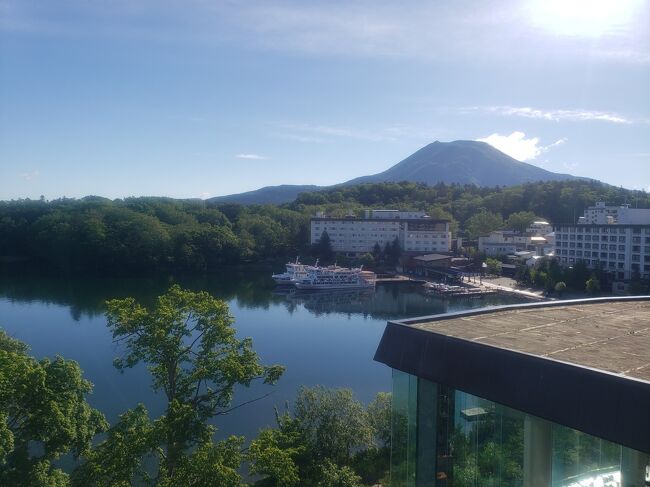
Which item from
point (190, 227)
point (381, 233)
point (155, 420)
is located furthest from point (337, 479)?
point (381, 233)

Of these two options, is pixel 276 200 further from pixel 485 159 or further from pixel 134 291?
pixel 134 291

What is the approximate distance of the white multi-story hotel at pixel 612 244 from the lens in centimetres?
1246

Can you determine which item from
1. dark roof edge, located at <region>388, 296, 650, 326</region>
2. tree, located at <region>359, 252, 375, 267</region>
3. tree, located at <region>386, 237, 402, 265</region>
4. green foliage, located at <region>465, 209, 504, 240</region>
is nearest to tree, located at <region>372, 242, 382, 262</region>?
tree, located at <region>386, 237, 402, 265</region>

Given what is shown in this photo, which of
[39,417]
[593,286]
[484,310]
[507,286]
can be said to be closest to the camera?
[484,310]

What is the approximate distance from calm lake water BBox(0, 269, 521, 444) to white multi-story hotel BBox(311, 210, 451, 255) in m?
3.72

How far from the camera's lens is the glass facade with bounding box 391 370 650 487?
1113mm

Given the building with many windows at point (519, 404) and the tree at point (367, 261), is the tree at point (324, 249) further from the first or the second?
the building with many windows at point (519, 404)

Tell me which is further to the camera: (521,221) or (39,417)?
(521,221)

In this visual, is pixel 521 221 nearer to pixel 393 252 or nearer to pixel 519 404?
pixel 393 252

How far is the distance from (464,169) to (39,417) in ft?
217

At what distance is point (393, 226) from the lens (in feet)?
65.3

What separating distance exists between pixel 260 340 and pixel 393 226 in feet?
39.6

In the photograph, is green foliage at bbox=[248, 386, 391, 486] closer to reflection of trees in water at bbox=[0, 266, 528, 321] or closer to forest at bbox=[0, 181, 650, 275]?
reflection of trees in water at bbox=[0, 266, 528, 321]

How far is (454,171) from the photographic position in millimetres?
64750
